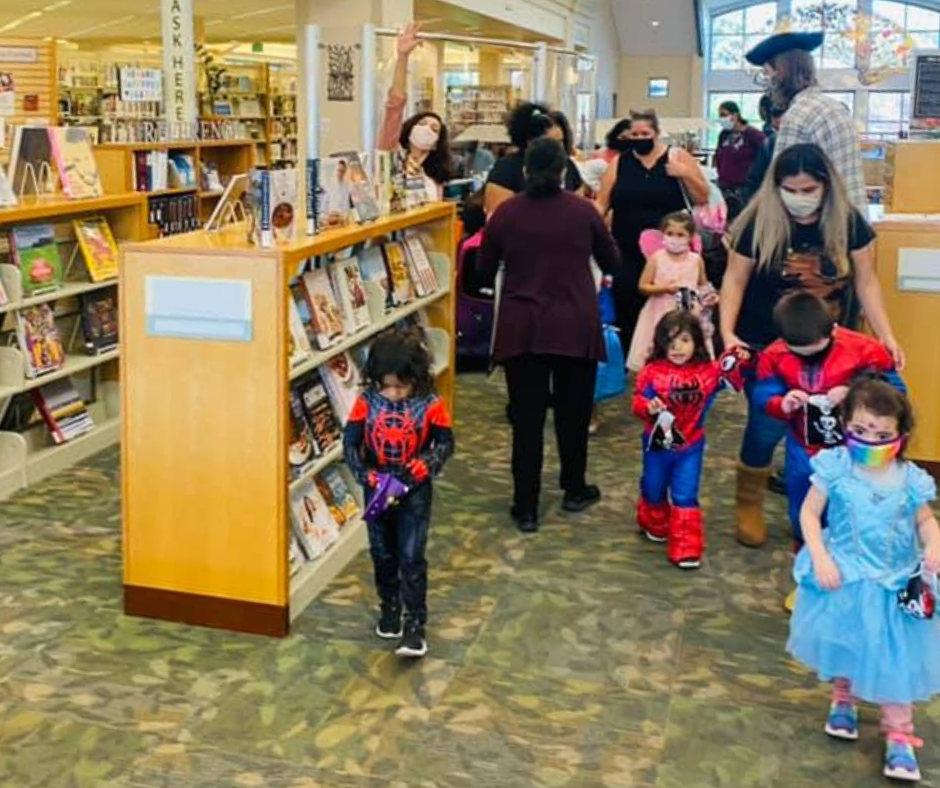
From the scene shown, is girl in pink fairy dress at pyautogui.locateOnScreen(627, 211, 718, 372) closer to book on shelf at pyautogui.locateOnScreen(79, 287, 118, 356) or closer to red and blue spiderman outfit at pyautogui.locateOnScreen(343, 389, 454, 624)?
red and blue spiderman outfit at pyautogui.locateOnScreen(343, 389, 454, 624)

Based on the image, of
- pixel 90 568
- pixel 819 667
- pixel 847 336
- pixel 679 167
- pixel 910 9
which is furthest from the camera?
pixel 910 9

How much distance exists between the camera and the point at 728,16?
27.0 meters

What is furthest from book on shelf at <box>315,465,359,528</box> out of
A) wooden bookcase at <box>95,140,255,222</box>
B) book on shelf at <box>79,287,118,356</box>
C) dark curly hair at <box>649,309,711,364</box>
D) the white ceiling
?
the white ceiling

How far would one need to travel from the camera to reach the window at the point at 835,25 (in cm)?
2544

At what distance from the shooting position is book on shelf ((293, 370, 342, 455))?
390cm

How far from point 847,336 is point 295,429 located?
1730 millimetres

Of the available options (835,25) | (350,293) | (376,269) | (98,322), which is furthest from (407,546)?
(835,25)

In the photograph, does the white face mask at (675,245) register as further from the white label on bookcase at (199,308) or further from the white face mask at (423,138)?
the white label on bookcase at (199,308)

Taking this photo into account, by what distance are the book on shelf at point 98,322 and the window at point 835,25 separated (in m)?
22.7

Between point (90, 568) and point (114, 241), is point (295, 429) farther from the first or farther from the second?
point (114, 241)

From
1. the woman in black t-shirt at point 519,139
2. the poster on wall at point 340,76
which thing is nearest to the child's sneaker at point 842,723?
the woman in black t-shirt at point 519,139

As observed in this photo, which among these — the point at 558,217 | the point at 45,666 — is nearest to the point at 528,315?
the point at 558,217

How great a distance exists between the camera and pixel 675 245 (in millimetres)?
5387

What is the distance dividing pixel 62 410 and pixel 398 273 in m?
1.68
